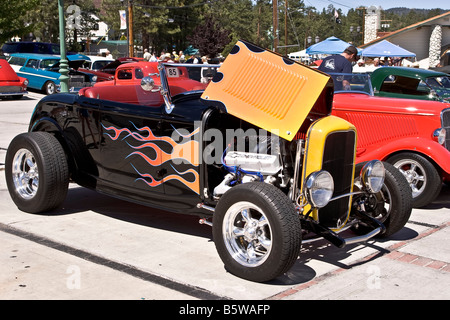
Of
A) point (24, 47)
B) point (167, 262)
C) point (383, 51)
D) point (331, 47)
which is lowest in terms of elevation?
point (167, 262)

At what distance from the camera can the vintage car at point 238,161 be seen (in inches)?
170

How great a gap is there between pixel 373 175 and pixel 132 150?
2.25 metres

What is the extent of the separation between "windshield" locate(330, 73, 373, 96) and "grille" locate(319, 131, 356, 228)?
122 inches

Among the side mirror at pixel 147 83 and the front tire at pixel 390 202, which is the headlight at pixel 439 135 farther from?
the side mirror at pixel 147 83

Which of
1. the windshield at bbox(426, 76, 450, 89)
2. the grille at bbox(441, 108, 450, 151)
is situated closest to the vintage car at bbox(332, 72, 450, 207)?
the grille at bbox(441, 108, 450, 151)

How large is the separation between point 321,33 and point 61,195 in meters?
90.6

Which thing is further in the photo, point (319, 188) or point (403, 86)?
point (403, 86)

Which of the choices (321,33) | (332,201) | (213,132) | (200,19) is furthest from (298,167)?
(321,33)

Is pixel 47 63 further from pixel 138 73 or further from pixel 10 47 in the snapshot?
pixel 10 47

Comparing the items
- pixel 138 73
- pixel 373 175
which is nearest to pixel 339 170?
pixel 373 175

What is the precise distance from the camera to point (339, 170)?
4.76 meters

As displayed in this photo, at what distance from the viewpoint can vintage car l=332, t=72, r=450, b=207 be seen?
22.2 ft

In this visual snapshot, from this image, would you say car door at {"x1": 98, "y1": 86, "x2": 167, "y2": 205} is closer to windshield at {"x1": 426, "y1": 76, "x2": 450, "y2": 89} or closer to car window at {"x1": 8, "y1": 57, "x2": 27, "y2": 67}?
windshield at {"x1": 426, "y1": 76, "x2": 450, "y2": 89}

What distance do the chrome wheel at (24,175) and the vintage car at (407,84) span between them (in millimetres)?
6409
